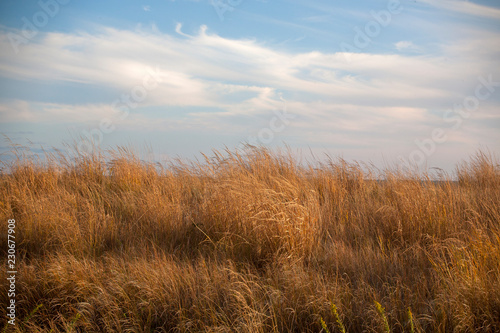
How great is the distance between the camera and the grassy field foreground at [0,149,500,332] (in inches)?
100

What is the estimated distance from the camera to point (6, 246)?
416 centimetres

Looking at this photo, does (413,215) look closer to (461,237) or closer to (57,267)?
(461,237)

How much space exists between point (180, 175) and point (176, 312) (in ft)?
14.3

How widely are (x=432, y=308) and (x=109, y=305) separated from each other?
2.56 metres

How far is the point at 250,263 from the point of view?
137 inches

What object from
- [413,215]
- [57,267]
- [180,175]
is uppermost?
[180,175]

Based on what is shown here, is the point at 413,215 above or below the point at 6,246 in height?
above

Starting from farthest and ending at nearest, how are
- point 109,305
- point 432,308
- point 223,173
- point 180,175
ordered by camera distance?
point 180,175 → point 223,173 → point 109,305 → point 432,308

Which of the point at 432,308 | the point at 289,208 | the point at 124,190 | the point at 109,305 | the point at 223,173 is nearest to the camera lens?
the point at 432,308

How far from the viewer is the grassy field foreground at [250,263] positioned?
2549 mm

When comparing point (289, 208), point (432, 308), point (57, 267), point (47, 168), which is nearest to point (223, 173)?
point (289, 208)

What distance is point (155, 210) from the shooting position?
4617 millimetres

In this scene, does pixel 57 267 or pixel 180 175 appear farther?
pixel 180 175

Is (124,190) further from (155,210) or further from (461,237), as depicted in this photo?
(461,237)
